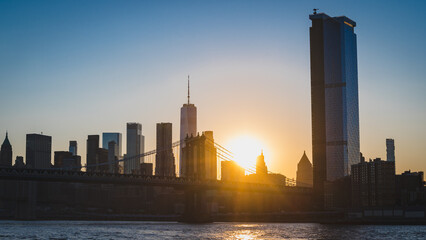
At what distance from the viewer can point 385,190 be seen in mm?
185625

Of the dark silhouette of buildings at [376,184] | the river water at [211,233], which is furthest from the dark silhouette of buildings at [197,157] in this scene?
the dark silhouette of buildings at [376,184]

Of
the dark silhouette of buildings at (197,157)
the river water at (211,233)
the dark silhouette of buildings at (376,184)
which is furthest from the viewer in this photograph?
the dark silhouette of buildings at (376,184)

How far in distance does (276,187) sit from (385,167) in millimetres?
58020

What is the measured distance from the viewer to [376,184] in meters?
187

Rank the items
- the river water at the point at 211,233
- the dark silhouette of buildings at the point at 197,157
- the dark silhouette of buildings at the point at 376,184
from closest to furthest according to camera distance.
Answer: the river water at the point at 211,233 → the dark silhouette of buildings at the point at 197,157 → the dark silhouette of buildings at the point at 376,184

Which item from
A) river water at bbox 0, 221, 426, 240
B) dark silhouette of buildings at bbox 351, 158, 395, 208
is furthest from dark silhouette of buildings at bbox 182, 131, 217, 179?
dark silhouette of buildings at bbox 351, 158, 395, 208

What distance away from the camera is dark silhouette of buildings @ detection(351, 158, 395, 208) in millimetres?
184750

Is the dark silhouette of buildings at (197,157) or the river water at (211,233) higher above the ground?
the dark silhouette of buildings at (197,157)

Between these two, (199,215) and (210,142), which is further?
(210,142)

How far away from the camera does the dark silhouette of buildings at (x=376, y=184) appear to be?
606 feet

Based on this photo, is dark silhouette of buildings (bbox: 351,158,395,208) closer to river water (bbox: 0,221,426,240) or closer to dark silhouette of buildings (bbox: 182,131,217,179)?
dark silhouette of buildings (bbox: 182,131,217,179)

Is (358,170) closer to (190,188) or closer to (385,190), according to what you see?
(385,190)

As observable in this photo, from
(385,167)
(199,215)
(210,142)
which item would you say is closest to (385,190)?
(385,167)

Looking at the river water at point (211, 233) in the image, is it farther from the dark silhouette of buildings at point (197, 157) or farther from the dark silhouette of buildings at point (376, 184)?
the dark silhouette of buildings at point (376, 184)
